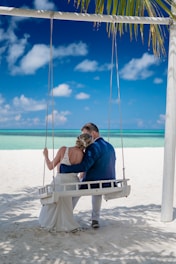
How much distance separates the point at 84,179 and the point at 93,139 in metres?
0.47

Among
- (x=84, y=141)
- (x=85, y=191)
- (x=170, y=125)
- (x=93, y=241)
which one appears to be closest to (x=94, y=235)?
(x=93, y=241)

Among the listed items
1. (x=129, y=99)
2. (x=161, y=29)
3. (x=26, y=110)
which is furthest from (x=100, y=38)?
(x=161, y=29)

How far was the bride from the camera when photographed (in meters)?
4.66

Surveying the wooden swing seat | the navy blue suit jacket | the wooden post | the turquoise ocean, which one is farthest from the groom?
the turquoise ocean

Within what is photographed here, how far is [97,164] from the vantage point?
4.74 metres

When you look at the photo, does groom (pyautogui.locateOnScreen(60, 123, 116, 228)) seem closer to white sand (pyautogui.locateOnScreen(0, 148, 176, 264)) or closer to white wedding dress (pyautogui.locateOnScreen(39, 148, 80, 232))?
white wedding dress (pyautogui.locateOnScreen(39, 148, 80, 232))

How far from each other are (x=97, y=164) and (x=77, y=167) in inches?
9.9

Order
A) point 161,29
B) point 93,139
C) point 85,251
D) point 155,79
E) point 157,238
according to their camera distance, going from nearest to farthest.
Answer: point 85,251
point 157,238
point 93,139
point 161,29
point 155,79

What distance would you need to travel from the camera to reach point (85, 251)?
4.11 m

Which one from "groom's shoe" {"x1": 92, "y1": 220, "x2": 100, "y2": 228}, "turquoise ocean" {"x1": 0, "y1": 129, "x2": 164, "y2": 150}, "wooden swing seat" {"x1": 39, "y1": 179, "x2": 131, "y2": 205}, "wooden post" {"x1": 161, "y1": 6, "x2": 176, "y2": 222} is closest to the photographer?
"wooden swing seat" {"x1": 39, "y1": 179, "x2": 131, "y2": 205}

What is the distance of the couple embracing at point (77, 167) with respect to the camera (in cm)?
466

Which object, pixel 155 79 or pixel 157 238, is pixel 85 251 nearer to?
pixel 157 238

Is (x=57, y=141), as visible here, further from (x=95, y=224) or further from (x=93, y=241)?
(x=93, y=241)

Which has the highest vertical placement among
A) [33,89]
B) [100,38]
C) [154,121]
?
[100,38]
